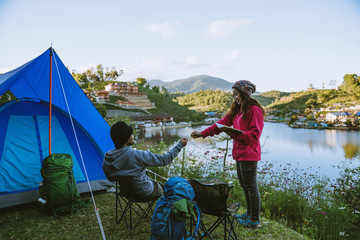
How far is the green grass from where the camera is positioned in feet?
7.36

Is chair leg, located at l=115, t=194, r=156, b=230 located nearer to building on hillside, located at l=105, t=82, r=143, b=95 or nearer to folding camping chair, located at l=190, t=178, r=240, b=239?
folding camping chair, located at l=190, t=178, r=240, b=239

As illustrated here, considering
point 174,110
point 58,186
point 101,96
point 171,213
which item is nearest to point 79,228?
point 58,186

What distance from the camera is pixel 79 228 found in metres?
2.42

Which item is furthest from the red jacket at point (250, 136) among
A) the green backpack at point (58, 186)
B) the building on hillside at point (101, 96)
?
the building on hillside at point (101, 96)

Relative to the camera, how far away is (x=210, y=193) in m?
1.67

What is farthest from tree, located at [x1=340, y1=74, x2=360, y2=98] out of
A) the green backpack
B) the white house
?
the green backpack

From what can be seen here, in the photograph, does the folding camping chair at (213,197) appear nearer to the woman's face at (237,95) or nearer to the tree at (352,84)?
the woman's face at (237,95)

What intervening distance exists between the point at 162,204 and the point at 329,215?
2.58m

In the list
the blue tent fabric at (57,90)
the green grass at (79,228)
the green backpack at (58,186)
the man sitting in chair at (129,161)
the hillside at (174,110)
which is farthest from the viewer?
the hillside at (174,110)

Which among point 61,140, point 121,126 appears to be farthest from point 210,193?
point 61,140

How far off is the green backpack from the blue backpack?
67.9 inches

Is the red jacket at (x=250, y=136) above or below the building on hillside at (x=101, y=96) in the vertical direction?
below

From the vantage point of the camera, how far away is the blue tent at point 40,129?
3.04 meters

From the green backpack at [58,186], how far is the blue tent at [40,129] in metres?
0.52
